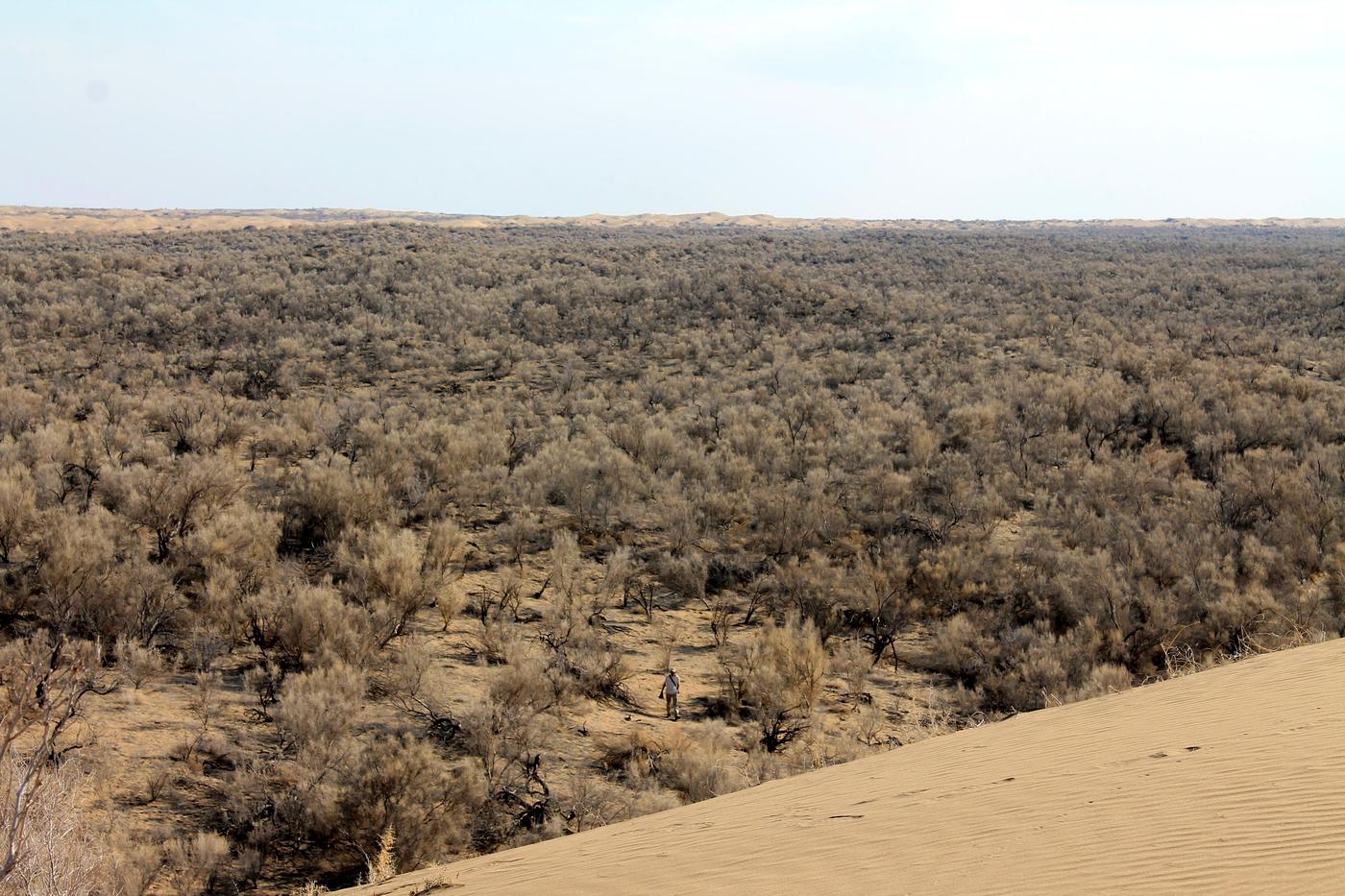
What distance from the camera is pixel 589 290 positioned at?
108 feet

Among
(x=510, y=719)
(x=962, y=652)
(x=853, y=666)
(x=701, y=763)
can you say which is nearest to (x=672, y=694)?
(x=701, y=763)

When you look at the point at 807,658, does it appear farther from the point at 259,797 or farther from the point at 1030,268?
the point at 1030,268

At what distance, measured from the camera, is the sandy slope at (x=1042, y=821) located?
361cm

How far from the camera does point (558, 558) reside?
1152cm

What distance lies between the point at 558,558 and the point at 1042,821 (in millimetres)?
8117

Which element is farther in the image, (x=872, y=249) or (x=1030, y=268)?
(x=872, y=249)

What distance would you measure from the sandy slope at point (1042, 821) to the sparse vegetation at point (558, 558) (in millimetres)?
1496

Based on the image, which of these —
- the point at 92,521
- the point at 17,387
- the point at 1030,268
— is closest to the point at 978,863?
the point at 92,521

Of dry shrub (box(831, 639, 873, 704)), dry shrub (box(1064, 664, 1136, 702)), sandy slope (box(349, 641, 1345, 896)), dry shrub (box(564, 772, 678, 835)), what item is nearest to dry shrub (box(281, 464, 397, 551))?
dry shrub (box(564, 772, 678, 835))

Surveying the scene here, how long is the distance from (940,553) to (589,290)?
77.8 feet

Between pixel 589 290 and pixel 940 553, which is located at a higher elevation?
pixel 589 290

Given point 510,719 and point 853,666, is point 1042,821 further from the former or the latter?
point 853,666

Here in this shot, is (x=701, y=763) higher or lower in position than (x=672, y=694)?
higher

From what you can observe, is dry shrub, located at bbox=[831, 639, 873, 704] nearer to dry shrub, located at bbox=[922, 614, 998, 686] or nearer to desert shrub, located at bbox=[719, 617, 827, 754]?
desert shrub, located at bbox=[719, 617, 827, 754]
